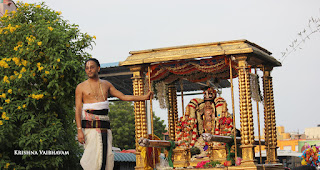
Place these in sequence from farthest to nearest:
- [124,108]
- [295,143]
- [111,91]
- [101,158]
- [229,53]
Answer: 1. [124,108]
2. [295,143]
3. [229,53]
4. [111,91]
5. [101,158]

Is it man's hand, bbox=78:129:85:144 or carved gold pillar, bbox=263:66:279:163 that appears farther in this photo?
carved gold pillar, bbox=263:66:279:163

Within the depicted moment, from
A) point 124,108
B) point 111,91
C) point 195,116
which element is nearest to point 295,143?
point 124,108

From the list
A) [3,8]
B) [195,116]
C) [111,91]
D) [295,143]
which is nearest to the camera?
[111,91]

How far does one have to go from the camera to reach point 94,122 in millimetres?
6129

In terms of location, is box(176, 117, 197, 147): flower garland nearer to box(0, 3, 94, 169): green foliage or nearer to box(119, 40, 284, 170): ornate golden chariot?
box(119, 40, 284, 170): ornate golden chariot

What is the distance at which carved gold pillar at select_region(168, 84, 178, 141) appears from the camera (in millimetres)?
14547

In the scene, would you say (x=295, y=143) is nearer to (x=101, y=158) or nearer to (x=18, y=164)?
(x=18, y=164)

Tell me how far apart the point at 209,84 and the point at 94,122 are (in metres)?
7.95

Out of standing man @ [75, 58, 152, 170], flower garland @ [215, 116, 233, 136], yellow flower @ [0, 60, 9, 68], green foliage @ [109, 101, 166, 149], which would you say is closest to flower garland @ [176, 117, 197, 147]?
flower garland @ [215, 116, 233, 136]

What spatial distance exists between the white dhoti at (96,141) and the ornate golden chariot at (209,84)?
183 inches

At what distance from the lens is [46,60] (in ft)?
40.4

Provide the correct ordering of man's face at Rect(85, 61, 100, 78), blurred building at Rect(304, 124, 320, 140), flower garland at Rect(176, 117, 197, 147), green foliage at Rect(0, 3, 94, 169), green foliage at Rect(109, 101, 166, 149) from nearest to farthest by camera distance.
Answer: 1. man's face at Rect(85, 61, 100, 78)
2. green foliage at Rect(0, 3, 94, 169)
3. flower garland at Rect(176, 117, 197, 147)
4. green foliage at Rect(109, 101, 166, 149)
5. blurred building at Rect(304, 124, 320, 140)

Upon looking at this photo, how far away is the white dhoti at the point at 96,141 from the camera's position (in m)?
6.02

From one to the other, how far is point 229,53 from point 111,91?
17.2 feet
